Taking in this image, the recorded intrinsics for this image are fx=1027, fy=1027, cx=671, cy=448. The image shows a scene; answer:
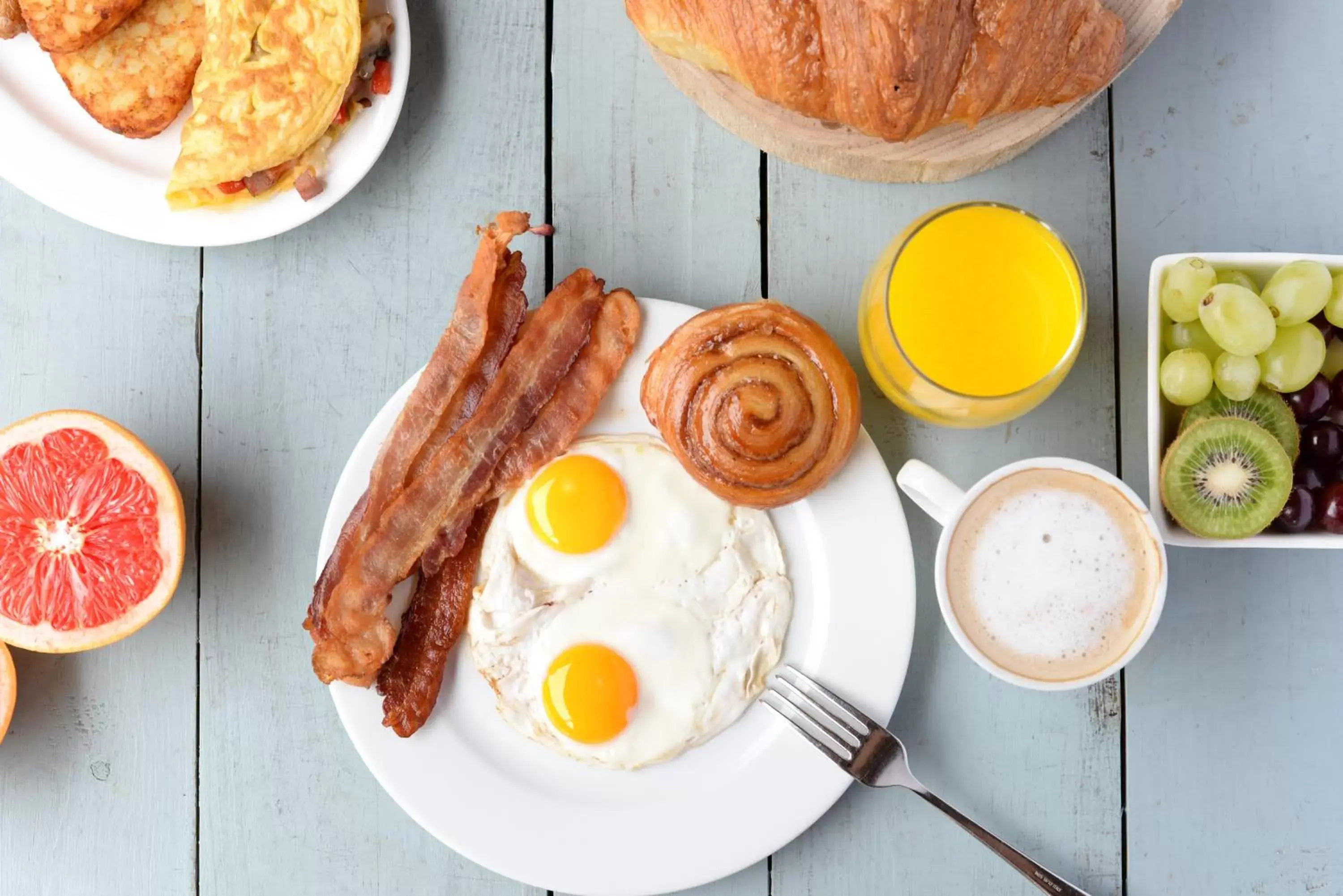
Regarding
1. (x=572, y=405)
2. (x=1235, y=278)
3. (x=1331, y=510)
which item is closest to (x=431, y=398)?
(x=572, y=405)

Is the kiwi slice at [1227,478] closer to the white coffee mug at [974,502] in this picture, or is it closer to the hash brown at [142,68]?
the white coffee mug at [974,502]

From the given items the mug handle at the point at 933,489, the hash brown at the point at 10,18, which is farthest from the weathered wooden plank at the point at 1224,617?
the hash brown at the point at 10,18

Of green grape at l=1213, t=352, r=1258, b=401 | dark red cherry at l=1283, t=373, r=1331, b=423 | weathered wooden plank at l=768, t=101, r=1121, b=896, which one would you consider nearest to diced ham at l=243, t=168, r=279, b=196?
weathered wooden plank at l=768, t=101, r=1121, b=896

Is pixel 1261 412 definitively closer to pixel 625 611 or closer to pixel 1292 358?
pixel 1292 358

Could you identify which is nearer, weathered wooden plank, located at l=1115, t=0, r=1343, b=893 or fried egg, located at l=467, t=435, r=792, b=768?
fried egg, located at l=467, t=435, r=792, b=768

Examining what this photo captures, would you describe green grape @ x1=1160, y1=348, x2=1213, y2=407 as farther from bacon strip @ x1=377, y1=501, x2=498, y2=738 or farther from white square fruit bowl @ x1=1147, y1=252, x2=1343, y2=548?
bacon strip @ x1=377, y1=501, x2=498, y2=738

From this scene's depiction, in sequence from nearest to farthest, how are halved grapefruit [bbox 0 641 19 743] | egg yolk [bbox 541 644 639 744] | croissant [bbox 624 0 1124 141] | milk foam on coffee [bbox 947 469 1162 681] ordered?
1. croissant [bbox 624 0 1124 141]
2. milk foam on coffee [bbox 947 469 1162 681]
3. egg yolk [bbox 541 644 639 744]
4. halved grapefruit [bbox 0 641 19 743]

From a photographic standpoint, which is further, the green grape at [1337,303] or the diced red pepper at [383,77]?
the diced red pepper at [383,77]
